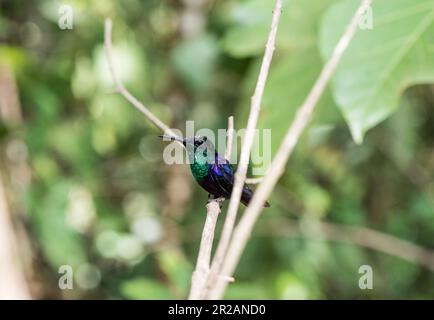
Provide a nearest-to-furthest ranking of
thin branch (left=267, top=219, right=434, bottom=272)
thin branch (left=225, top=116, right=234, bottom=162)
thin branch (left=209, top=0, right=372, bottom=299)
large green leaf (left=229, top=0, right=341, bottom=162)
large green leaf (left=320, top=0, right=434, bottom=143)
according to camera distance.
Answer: thin branch (left=209, top=0, right=372, bottom=299), thin branch (left=225, top=116, right=234, bottom=162), large green leaf (left=320, top=0, right=434, bottom=143), large green leaf (left=229, top=0, right=341, bottom=162), thin branch (left=267, top=219, right=434, bottom=272)

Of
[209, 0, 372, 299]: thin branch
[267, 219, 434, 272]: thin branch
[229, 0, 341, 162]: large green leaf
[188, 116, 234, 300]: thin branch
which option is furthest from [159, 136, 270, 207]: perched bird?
[267, 219, 434, 272]: thin branch

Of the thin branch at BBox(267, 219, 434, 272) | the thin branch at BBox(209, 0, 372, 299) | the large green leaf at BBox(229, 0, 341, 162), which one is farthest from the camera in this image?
the thin branch at BBox(267, 219, 434, 272)

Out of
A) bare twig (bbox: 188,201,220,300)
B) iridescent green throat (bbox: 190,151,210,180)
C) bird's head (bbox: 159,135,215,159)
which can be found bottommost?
bare twig (bbox: 188,201,220,300)

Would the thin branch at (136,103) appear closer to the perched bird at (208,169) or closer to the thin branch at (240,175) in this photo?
the perched bird at (208,169)

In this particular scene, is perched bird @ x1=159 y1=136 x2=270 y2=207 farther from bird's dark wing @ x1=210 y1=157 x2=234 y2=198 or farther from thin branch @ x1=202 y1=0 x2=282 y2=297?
thin branch @ x1=202 y1=0 x2=282 y2=297

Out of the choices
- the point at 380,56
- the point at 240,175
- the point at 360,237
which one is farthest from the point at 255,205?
the point at 360,237

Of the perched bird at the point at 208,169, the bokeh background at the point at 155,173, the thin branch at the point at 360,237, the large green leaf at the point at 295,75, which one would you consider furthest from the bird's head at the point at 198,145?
the thin branch at the point at 360,237
